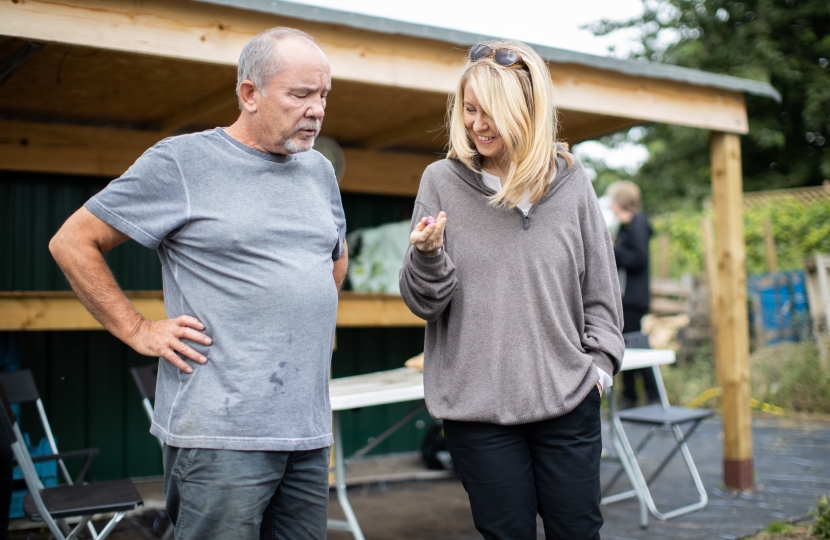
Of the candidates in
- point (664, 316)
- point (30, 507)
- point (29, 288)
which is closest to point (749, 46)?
point (664, 316)

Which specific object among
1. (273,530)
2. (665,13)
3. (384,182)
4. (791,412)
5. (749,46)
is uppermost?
(665,13)

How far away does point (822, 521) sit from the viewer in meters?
3.62

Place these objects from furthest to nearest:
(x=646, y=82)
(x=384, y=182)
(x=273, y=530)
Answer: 1. (x=384, y=182)
2. (x=646, y=82)
3. (x=273, y=530)

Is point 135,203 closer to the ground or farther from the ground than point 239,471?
farther from the ground

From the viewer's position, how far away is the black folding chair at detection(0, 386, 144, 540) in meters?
2.80

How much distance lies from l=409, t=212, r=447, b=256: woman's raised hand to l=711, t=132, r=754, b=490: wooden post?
3.38 meters

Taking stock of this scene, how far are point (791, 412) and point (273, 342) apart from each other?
6.85m

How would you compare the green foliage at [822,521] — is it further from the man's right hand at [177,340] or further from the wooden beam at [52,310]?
the wooden beam at [52,310]

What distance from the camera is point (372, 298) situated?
4828 mm

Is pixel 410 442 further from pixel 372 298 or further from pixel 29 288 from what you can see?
pixel 29 288

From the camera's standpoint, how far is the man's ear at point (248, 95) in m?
1.91

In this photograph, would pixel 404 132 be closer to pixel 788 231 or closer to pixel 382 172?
pixel 382 172

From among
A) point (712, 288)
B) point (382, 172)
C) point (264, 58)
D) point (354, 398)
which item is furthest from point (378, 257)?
point (712, 288)

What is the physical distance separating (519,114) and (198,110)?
2.96 metres
